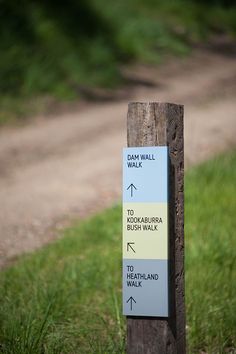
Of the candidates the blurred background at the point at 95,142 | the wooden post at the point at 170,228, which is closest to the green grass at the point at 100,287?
the blurred background at the point at 95,142

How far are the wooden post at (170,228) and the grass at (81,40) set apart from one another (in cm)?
786

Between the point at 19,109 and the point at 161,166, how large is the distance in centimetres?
831

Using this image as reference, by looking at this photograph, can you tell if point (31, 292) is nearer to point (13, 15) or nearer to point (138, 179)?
point (138, 179)

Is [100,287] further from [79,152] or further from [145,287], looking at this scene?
[79,152]

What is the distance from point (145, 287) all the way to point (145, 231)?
231 mm

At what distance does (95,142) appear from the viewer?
368 inches

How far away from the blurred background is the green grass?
0.01 metres

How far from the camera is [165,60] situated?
14.7 m

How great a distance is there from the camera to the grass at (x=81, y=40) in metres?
11.6

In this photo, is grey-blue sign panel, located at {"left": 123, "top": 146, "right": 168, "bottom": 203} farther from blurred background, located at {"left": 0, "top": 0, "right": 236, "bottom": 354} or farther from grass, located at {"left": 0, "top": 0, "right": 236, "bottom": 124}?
grass, located at {"left": 0, "top": 0, "right": 236, "bottom": 124}

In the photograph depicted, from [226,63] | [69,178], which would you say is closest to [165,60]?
[226,63]

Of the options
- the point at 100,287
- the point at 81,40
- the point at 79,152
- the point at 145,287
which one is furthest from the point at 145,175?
the point at 81,40

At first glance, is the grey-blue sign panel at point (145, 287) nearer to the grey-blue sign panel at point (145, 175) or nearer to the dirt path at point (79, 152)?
the grey-blue sign panel at point (145, 175)

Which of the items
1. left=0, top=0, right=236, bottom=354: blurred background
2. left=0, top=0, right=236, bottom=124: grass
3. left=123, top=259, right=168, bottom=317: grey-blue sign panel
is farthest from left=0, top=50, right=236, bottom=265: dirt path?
left=123, top=259, right=168, bottom=317: grey-blue sign panel
